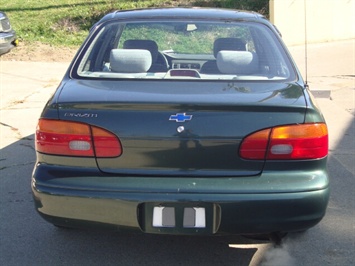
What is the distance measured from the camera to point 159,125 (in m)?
3.11

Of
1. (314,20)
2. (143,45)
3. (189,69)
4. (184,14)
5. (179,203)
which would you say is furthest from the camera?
(314,20)

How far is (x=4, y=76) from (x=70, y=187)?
8.60m

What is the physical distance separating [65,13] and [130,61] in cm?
1513

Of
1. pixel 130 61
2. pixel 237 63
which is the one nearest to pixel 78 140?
pixel 130 61

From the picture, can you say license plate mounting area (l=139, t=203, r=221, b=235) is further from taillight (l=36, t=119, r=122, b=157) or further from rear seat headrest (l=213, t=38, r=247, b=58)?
rear seat headrest (l=213, t=38, r=247, b=58)

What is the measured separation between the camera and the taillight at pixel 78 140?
3162mm

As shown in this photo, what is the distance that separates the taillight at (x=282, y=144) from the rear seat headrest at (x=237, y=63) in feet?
2.79

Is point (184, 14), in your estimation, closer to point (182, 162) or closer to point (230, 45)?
point (230, 45)

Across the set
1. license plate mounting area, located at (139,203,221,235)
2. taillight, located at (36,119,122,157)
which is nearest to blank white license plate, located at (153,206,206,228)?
license plate mounting area, located at (139,203,221,235)

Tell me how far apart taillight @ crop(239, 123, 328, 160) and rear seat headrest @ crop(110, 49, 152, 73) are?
1137 mm

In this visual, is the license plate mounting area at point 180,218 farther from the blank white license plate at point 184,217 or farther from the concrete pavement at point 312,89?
the concrete pavement at point 312,89

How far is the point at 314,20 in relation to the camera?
17562 mm

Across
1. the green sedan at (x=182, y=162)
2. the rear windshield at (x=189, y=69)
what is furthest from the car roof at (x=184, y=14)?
the green sedan at (x=182, y=162)

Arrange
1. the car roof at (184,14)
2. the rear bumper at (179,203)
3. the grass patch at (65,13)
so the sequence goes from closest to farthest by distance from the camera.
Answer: the rear bumper at (179,203)
the car roof at (184,14)
the grass patch at (65,13)
